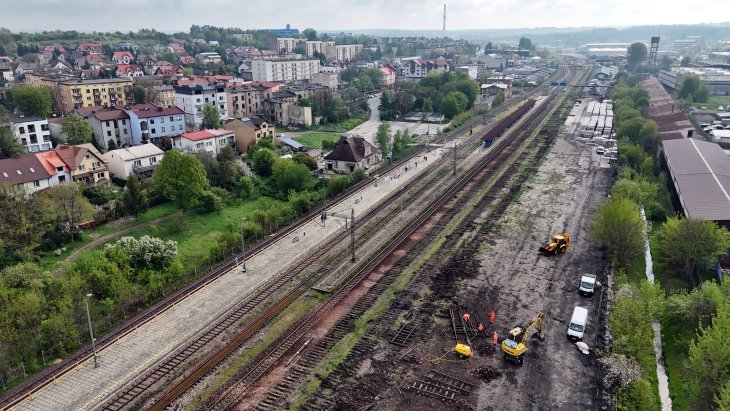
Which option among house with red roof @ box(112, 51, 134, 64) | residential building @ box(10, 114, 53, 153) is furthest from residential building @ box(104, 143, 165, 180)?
house with red roof @ box(112, 51, 134, 64)

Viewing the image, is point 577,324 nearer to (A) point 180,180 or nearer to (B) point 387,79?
(A) point 180,180

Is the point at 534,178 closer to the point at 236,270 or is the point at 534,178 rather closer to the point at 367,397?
the point at 236,270

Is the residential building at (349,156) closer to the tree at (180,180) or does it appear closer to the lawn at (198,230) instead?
the lawn at (198,230)

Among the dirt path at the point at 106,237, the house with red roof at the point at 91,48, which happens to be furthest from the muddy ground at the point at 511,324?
the house with red roof at the point at 91,48

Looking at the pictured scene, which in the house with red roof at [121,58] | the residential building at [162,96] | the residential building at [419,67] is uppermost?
the house with red roof at [121,58]

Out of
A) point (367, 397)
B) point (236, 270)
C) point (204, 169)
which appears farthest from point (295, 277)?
point (204, 169)

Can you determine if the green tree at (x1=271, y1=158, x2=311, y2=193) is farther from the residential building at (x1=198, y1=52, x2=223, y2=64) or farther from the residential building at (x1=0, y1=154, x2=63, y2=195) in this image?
the residential building at (x1=198, y1=52, x2=223, y2=64)
